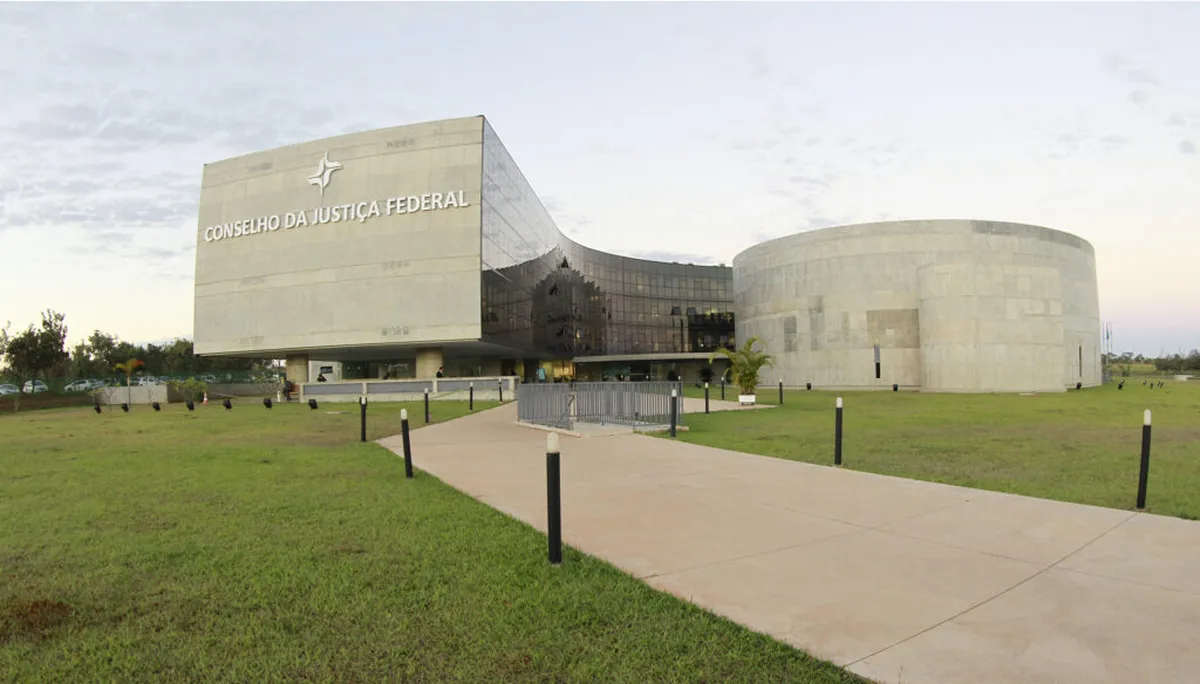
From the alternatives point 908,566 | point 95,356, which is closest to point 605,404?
point 908,566

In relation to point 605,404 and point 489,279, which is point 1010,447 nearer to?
point 605,404

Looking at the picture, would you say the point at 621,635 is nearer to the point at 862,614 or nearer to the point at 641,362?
the point at 862,614

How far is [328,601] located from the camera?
4.43m

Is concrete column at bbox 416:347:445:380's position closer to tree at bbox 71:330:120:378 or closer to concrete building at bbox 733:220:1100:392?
concrete building at bbox 733:220:1100:392

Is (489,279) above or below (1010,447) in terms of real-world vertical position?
above

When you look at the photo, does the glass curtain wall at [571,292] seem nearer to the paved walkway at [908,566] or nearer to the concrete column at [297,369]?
the concrete column at [297,369]

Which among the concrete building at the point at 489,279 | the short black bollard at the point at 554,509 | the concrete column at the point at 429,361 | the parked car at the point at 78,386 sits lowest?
the parked car at the point at 78,386

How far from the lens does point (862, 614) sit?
162 inches

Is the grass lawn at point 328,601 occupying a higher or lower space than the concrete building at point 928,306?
lower

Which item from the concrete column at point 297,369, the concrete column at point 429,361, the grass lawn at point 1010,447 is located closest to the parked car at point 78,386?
the concrete column at point 297,369

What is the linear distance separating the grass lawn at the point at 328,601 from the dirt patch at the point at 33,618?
0.6 inches

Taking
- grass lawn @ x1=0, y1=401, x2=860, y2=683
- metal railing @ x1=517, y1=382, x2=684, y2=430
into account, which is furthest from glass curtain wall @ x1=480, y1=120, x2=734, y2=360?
grass lawn @ x1=0, y1=401, x2=860, y2=683

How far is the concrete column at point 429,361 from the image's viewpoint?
4672cm

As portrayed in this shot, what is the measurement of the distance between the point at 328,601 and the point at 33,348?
5280 cm
